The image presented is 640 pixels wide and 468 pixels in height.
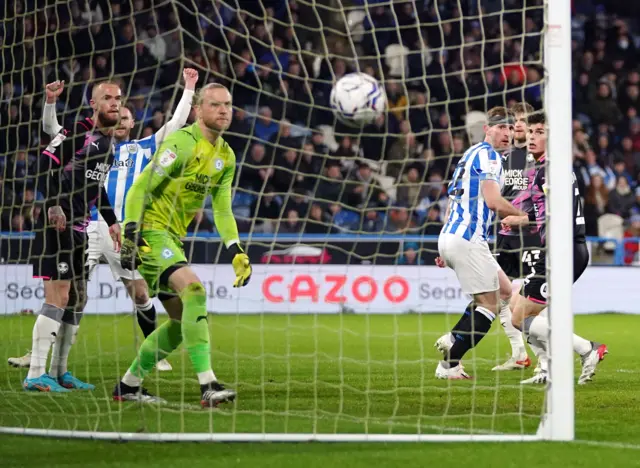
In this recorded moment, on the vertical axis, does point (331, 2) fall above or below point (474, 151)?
above

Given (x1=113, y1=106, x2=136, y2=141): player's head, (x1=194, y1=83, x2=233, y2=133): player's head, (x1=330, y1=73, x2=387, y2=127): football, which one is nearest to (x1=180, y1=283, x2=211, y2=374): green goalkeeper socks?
(x1=194, y1=83, x2=233, y2=133): player's head

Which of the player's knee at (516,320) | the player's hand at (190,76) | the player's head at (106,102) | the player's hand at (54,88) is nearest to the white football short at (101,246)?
the player's head at (106,102)

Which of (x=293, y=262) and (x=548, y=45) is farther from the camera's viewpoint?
(x=293, y=262)

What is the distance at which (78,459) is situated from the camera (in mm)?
4914

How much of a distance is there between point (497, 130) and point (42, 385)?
146 inches

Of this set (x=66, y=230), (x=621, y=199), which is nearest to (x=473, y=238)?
(x=66, y=230)

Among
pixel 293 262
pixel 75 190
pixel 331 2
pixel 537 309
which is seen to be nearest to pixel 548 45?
pixel 537 309

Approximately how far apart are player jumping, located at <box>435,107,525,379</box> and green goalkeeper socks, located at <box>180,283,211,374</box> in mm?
2365

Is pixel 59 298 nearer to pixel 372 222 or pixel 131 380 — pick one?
pixel 131 380

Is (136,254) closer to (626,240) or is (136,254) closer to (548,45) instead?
(548,45)

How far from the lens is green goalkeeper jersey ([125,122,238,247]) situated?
6.57 m

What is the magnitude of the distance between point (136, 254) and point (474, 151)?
276 cm

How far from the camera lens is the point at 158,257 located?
257 inches

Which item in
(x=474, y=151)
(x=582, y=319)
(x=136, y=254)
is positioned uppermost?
(x=474, y=151)
